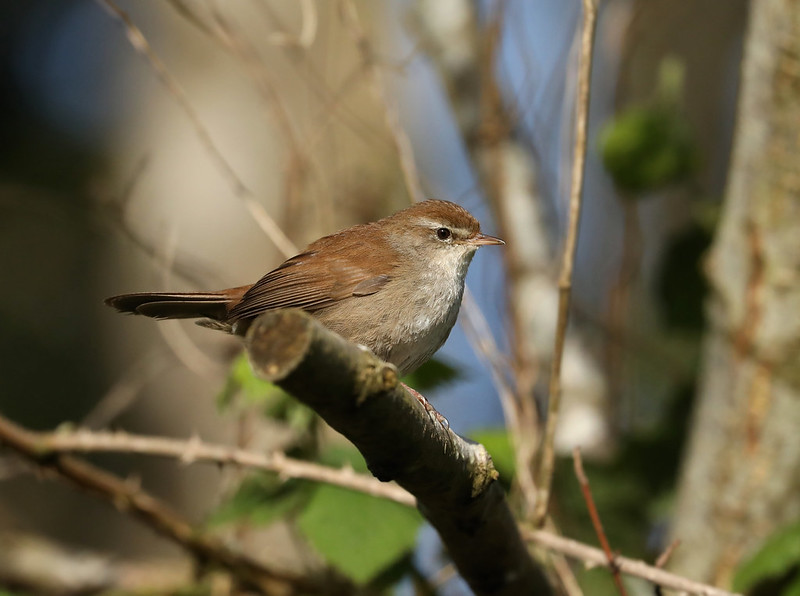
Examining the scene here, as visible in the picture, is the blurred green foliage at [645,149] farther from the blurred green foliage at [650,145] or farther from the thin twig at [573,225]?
the thin twig at [573,225]

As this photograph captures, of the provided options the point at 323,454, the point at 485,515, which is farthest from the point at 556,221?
the point at 485,515

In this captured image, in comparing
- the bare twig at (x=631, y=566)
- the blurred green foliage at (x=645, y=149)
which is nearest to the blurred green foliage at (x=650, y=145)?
the blurred green foliage at (x=645, y=149)

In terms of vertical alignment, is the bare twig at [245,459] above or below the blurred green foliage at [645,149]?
below

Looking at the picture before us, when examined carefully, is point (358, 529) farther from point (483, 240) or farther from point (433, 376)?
point (483, 240)

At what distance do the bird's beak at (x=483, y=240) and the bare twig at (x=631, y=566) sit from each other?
1.28 meters

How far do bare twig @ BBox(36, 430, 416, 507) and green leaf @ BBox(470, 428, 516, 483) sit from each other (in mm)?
600

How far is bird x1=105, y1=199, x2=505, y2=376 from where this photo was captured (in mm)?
3057

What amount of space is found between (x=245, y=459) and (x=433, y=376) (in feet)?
3.23

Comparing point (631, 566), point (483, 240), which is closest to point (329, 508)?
point (631, 566)

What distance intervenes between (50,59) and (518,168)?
238 inches

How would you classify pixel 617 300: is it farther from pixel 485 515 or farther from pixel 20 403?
pixel 20 403

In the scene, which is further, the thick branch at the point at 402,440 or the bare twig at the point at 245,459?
the bare twig at the point at 245,459

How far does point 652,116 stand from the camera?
423cm

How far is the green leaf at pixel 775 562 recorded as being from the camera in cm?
301
